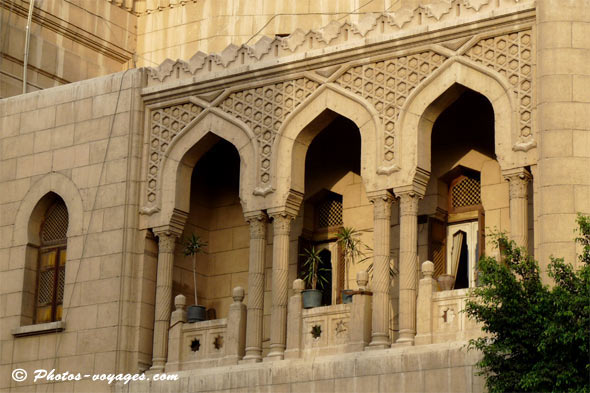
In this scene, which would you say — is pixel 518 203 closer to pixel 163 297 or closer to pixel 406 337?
pixel 406 337

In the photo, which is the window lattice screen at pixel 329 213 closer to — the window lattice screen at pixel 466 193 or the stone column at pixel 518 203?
the window lattice screen at pixel 466 193

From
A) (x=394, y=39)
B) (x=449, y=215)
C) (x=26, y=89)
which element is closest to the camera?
(x=394, y=39)

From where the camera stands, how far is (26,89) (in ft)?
92.6

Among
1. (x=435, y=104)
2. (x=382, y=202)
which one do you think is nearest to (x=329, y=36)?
(x=435, y=104)

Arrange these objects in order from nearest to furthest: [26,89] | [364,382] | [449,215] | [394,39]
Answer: [364,382] → [394,39] → [449,215] → [26,89]

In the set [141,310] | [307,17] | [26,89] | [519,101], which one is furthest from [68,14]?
[519,101]

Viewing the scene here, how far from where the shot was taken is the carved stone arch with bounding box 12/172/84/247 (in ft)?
83.1

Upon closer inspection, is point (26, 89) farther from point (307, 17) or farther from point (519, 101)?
point (519, 101)

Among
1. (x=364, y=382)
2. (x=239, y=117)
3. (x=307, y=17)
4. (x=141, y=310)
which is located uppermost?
(x=307, y=17)

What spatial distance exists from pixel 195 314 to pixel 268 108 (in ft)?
12.2

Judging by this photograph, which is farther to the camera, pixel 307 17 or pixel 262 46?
pixel 307 17

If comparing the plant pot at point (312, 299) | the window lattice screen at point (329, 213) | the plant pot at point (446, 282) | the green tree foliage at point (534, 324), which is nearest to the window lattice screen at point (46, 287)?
the window lattice screen at point (329, 213)

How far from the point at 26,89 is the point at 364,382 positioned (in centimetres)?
1052

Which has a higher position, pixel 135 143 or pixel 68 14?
pixel 68 14
